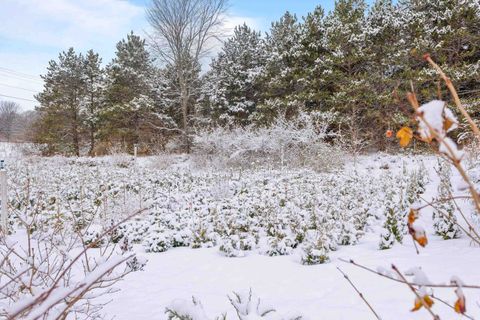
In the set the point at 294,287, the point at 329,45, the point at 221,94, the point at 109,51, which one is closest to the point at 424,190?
the point at 294,287

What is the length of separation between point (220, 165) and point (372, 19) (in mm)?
9346

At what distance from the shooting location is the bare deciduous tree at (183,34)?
1833cm

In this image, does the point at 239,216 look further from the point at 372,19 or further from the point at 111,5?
the point at 372,19

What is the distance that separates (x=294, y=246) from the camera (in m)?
4.61

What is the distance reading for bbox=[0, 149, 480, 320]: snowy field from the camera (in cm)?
282

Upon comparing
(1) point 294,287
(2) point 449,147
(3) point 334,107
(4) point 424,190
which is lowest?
(1) point 294,287

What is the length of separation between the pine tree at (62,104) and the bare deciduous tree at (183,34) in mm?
5725

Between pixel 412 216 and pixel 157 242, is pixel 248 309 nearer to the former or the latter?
pixel 412 216

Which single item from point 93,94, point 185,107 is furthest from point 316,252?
point 93,94

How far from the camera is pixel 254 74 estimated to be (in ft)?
57.0

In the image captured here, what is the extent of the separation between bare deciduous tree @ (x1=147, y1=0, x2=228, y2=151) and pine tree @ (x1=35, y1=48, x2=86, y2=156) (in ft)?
18.8

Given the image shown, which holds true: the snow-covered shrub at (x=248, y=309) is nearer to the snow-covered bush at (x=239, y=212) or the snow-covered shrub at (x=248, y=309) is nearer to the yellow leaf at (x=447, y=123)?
the yellow leaf at (x=447, y=123)

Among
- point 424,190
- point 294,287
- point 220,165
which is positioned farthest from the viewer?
point 220,165

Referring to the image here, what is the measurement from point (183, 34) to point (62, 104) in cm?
862
